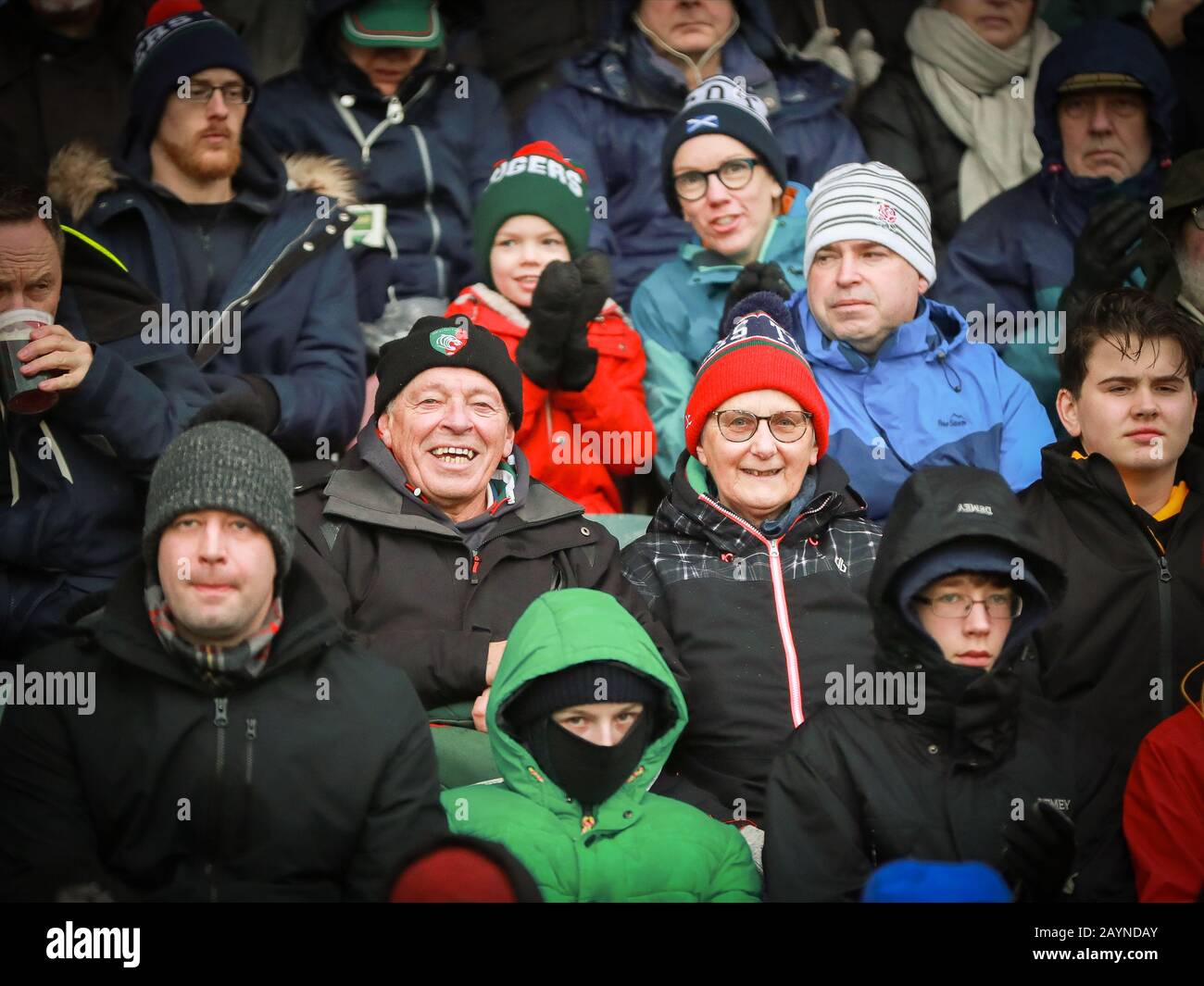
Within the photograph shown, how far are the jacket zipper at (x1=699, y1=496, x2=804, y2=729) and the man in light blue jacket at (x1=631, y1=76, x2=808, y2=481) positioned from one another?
101 centimetres

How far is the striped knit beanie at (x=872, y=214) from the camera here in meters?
5.65

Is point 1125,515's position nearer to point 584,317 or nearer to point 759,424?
point 759,424

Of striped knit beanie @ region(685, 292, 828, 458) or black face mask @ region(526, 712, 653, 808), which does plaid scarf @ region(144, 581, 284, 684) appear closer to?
black face mask @ region(526, 712, 653, 808)

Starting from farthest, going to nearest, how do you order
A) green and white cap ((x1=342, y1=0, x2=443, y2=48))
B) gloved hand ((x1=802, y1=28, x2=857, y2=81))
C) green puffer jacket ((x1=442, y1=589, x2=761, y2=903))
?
gloved hand ((x1=802, y1=28, x2=857, y2=81))
green and white cap ((x1=342, y1=0, x2=443, y2=48))
green puffer jacket ((x1=442, y1=589, x2=761, y2=903))

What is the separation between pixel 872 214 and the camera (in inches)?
223

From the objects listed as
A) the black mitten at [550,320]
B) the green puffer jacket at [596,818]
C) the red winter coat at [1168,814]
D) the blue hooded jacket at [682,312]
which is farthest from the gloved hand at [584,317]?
the red winter coat at [1168,814]

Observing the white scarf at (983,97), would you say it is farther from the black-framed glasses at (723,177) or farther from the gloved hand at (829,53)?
the black-framed glasses at (723,177)

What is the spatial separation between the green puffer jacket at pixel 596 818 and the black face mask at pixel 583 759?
0.09 feet

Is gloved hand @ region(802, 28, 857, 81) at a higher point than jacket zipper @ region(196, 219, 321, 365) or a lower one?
higher

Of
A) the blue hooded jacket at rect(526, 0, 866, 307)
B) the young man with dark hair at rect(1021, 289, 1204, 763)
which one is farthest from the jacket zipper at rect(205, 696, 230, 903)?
the blue hooded jacket at rect(526, 0, 866, 307)

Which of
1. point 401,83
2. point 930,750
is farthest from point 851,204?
point 930,750

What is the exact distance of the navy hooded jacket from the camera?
20.8 ft

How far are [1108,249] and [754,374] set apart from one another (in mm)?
1444

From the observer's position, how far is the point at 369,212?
243 inches
